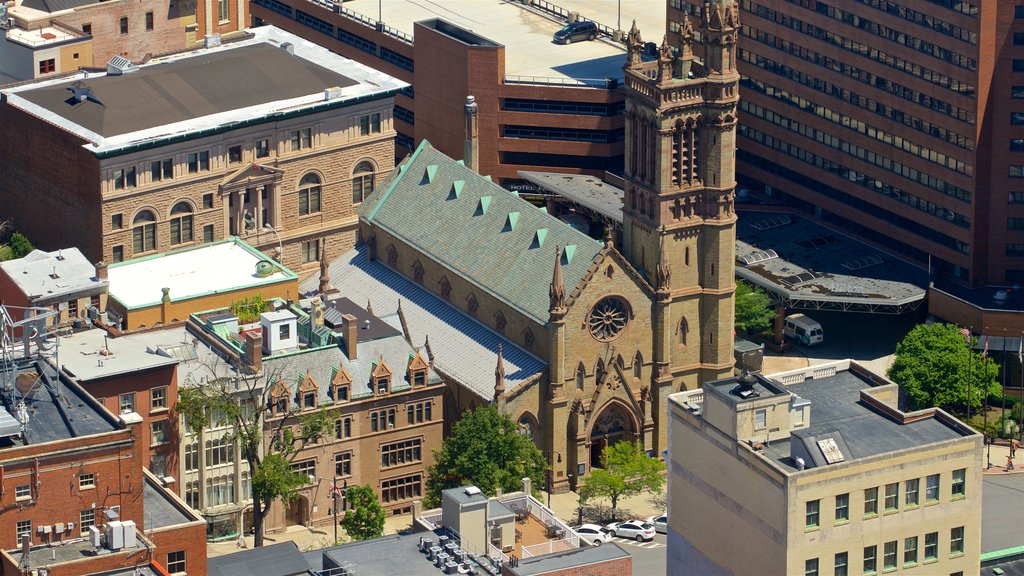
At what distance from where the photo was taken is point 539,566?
198 meters

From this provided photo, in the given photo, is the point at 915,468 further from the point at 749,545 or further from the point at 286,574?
the point at 286,574

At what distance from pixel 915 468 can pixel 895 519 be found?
130 inches

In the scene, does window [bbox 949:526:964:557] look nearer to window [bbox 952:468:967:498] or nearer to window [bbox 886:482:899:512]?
window [bbox 952:468:967:498]

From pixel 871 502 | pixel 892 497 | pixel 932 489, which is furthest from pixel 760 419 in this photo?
pixel 932 489

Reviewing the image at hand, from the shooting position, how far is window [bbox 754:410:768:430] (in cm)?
19262

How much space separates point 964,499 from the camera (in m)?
193

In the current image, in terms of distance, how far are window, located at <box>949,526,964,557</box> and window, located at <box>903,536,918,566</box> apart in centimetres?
243

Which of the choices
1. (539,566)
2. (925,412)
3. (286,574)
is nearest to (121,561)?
(286,574)

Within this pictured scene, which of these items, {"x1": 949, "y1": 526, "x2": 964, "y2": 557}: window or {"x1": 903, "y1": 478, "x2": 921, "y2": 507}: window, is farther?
{"x1": 949, "y1": 526, "x2": 964, "y2": 557}: window

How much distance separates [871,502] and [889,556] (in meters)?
3.97

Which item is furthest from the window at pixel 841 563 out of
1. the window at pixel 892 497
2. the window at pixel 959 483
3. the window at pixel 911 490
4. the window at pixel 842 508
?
the window at pixel 959 483

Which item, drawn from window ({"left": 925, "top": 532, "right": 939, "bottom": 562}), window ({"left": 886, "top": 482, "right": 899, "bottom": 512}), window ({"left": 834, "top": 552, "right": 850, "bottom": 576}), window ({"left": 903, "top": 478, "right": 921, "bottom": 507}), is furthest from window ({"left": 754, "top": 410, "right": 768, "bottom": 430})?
window ({"left": 925, "top": 532, "right": 939, "bottom": 562})

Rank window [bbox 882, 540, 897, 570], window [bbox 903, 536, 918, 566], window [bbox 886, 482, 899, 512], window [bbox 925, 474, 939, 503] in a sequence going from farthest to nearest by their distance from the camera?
1. window [bbox 903, 536, 918, 566]
2. window [bbox 925, 474, 939, 503]
3. window [bbox 882, 540, 897, 570]
4. window [bbox 886, 482, 899, 512]

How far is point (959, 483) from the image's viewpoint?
19238cm
